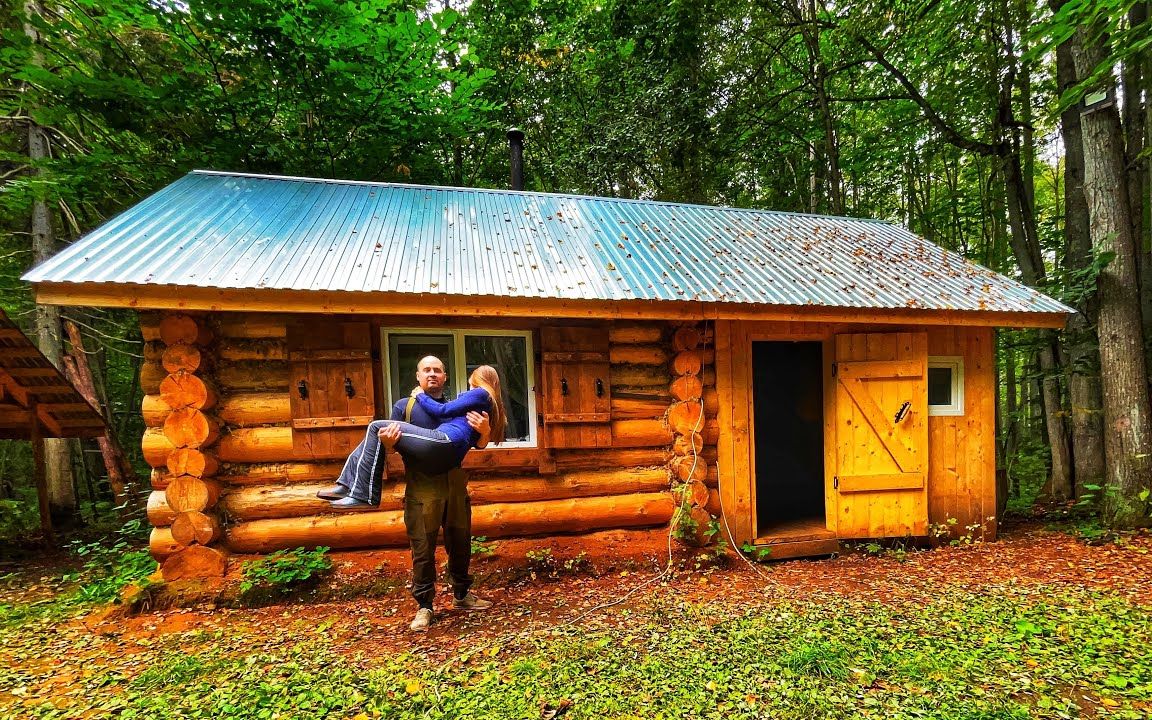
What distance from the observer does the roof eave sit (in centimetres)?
330

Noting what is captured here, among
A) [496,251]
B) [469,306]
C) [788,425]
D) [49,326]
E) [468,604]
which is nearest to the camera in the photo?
[468,604]

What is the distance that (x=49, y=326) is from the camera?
6.37 meters

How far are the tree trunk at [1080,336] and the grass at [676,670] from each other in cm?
343

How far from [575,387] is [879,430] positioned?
12.0 ft

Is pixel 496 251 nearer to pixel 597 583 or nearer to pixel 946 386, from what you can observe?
pixel 597 583

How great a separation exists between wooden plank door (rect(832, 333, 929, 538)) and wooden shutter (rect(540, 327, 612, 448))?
2.88m

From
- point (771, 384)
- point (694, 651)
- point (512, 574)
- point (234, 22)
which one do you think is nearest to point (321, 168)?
point (234, 22)

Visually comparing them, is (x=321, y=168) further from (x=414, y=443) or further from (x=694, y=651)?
(x=694, y=651)

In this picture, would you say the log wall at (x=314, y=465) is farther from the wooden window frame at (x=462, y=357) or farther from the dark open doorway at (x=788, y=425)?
the dark open doorway at (x=788, y=425)

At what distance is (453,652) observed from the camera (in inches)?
123

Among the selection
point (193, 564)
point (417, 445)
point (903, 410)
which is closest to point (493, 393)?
point (417, 445)

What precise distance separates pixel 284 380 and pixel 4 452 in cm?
1167

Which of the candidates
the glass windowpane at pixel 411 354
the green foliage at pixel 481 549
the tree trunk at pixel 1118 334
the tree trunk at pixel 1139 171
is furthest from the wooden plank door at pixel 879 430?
the glass windowpane at pixel 411 354

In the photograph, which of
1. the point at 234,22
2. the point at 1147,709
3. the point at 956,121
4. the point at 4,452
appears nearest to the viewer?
the point at 1147,709
